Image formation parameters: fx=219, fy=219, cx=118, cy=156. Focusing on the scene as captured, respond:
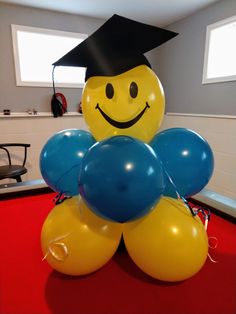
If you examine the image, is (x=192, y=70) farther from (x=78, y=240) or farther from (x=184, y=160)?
(x=78, y=240)

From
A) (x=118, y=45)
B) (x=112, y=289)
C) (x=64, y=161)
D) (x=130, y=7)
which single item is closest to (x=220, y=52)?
(x=130, y=7)

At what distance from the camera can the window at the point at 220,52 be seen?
8.39ft

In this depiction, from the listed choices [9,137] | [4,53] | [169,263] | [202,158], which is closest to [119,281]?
[169,263]

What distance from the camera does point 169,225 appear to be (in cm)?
62

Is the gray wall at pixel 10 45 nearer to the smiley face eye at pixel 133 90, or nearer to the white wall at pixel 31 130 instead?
the white wall at pixel 31 130

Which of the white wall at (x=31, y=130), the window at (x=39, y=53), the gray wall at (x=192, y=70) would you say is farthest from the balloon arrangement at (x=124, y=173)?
the window at (x=39, y=53)

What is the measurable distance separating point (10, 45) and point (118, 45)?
8.81ft

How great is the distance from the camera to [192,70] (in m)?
3.07

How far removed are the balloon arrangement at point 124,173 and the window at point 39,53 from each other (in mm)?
2473

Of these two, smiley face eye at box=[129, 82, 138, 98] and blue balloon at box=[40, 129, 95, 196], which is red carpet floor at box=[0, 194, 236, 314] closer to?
blue balloon at box=[40, 129, 95, 196]

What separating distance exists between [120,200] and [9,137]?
2.79 metres

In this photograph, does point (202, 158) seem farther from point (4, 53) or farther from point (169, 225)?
point (4, 53)

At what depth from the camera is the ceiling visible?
8.60 feet

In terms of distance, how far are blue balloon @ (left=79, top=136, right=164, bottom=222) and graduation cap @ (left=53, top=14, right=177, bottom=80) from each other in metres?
0.31
